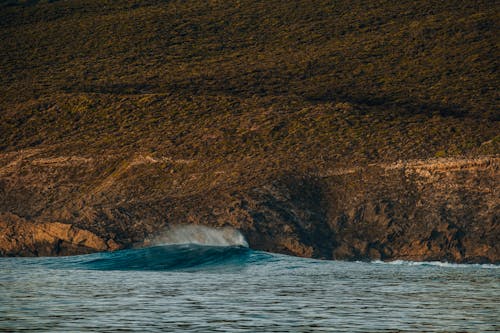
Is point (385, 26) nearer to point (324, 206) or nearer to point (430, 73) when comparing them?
point (430, 73)

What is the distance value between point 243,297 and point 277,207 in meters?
23.0

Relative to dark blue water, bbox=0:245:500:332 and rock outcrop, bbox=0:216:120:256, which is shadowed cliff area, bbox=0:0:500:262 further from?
dark blue water, bbox=0:245:500:332

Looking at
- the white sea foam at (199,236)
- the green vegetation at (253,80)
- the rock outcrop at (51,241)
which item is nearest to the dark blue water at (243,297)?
the rock outcrop at (51,241)

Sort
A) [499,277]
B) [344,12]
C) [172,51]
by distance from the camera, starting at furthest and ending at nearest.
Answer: [344,12], [172,51], [499,277]

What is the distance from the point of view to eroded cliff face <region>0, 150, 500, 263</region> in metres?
37.2

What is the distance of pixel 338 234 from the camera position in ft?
128

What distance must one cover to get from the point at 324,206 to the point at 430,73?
25.5 metres

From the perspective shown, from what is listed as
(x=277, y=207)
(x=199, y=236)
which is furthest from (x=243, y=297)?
(x=277, y=207)

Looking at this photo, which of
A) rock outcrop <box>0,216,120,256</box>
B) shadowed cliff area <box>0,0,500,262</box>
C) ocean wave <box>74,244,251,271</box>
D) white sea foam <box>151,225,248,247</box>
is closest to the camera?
ocean wave <box>74,244,251,271</box>

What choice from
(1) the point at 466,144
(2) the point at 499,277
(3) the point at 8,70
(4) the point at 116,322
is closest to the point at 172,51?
(3) the point at 8,70

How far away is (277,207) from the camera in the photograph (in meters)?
41.1

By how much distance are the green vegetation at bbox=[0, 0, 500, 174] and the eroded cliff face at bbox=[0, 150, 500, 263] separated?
9.33 ft

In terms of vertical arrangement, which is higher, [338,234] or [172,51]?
[172,51]

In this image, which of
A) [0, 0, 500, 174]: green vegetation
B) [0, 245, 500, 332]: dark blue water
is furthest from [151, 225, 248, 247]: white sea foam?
[0, 0, 500, 174]: green vegetation
